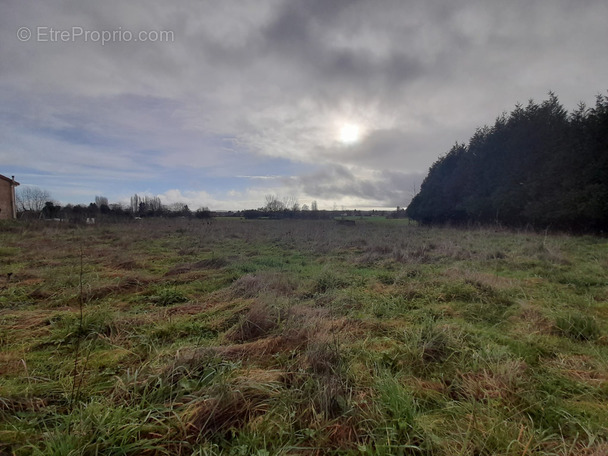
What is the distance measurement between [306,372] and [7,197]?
38507mm

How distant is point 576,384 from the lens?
2225 millimetres

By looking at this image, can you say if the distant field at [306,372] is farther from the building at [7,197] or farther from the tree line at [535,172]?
the building at [7,197]

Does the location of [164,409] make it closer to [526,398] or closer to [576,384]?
[526,398]

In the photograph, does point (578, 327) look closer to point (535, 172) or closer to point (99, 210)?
point (535, 172)

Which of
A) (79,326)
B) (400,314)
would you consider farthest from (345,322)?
(79,326)

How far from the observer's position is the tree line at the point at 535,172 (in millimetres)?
16438

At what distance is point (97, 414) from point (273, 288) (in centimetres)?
348

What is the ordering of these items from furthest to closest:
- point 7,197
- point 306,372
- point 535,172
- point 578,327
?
point 7,197 < point 535,172 < point 578,327 < point 306,372

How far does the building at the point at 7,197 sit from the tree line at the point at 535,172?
44.8m

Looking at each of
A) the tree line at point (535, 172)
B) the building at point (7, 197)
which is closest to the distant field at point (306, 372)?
the tree line at point (535, 172)

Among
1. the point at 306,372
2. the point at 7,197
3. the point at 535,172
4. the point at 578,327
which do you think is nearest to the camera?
the point at 306,372

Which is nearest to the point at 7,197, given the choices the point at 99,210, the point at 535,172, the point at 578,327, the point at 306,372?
the point at 99,210

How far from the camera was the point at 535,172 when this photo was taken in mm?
20953

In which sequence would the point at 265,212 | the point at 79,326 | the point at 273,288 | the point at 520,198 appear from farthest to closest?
the point at 265,212 < the point at 520,198 < the point at 273,288 < the point at 79,326
